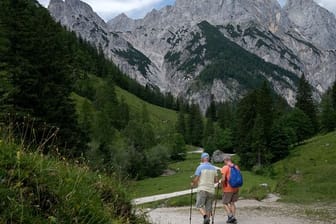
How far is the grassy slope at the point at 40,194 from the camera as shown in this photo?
406 cm

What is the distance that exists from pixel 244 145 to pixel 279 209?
169 ft

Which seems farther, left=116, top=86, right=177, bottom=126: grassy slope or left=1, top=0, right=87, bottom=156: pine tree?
left=116, top=86, right=177, bottom=126: grassy slope

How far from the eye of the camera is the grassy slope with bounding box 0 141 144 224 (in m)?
4.06

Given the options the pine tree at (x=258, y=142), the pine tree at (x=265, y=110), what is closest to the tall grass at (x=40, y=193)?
the pine tree at (x=258, y=142)

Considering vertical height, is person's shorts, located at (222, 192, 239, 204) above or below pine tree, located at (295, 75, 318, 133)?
below

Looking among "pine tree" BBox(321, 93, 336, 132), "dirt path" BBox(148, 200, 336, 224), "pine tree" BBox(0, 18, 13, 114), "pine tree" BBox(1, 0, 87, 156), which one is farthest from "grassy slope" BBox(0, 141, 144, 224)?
"pine tree" BBox(321, 93, 336, 132)

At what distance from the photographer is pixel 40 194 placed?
4.62 m

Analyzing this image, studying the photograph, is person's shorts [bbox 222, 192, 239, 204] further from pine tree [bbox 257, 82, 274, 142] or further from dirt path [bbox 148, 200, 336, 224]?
pine tree [bbox 257, 82, 274, 142]

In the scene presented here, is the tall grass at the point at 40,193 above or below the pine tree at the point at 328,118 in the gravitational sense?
below

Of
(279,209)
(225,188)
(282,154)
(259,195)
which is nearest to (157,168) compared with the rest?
(282,154)

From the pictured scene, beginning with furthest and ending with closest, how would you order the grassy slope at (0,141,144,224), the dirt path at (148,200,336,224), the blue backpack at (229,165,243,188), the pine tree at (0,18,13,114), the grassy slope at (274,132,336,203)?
1. the grassy slope at (274,132,336,203)
2. the pine tree at (0,18,13,114)
3. the dirt path at (148,200,336,224)
4. the blue backpack at (229,165,243,188)
5. the grassy slope at (0,141,144,224)

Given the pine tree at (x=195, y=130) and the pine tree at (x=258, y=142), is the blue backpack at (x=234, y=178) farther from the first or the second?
the pine tree at (x=195, y=130)

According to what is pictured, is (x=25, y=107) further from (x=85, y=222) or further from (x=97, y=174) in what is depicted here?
(x=85, y=222)

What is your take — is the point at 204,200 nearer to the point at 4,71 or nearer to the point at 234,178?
the point at 234,178
